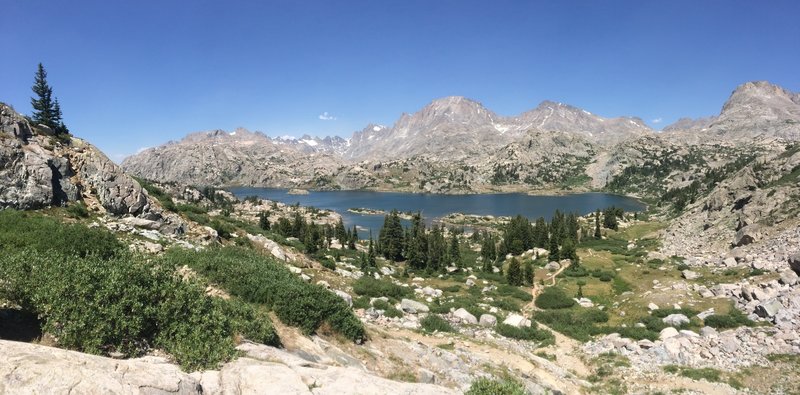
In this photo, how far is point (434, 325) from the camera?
30609mm

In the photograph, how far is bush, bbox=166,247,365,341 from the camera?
1869 centimetres

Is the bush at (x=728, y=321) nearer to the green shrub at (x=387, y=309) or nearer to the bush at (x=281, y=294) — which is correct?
the green shrub at (x=387, y=309)

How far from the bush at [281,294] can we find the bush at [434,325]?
10296 mm

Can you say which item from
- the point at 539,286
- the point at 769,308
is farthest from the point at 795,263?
the point at 539,286

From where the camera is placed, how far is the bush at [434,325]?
3011 centimetres

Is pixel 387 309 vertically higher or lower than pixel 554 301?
higher

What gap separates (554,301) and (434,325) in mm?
21778

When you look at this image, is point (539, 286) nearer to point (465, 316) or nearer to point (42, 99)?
point (465, 316)

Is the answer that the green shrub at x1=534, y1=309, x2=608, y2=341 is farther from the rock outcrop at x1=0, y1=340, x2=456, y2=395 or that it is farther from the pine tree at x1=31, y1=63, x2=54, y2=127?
the pine tree at x1=31, y1=63, x2=54, y2=127

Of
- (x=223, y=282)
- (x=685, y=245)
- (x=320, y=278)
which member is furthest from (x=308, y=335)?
(x=685, y=245)

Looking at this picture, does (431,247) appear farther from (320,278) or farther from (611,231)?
(611,231)

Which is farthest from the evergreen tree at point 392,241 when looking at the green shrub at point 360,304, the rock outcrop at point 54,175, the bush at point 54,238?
the bush at point 54,238

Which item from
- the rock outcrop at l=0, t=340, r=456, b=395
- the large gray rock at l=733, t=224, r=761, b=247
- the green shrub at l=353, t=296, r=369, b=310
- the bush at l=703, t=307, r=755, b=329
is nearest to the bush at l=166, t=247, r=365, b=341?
the rock outcrop at l=0, t=340, r=456, b=395

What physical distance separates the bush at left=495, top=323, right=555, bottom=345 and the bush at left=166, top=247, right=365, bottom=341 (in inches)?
637
